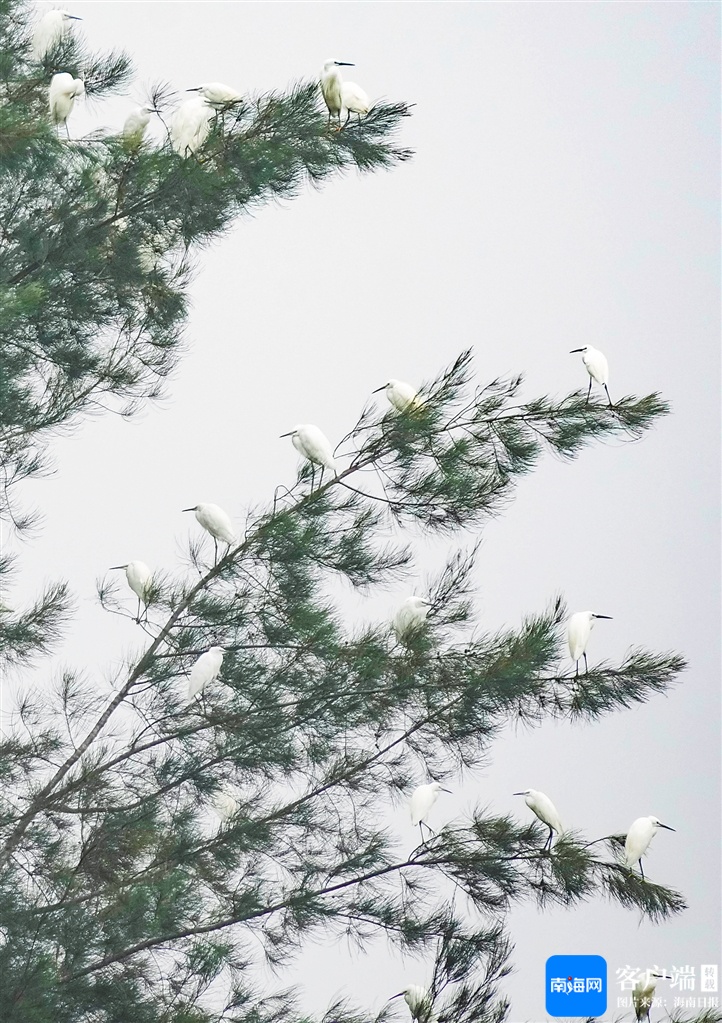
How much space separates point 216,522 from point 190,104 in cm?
71

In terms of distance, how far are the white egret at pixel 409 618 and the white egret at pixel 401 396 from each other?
33 cm

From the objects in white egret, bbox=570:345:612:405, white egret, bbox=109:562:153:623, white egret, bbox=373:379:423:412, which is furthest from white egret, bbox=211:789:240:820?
white egret, bbox=570:345:612:405

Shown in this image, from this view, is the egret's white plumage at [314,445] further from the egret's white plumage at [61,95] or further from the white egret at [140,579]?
the egret's white plumage at [61,95]

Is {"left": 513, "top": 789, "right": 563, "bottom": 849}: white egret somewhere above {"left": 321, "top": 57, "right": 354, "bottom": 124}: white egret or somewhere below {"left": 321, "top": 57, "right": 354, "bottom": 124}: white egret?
below

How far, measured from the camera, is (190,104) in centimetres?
224

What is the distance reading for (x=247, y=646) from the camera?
227 cm

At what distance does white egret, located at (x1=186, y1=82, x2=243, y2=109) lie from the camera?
7.57 feet

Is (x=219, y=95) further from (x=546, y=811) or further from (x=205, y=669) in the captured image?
(x=546, y=811)

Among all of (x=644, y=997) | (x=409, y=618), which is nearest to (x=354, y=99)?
(x=409, y=618)

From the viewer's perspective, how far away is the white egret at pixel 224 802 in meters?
2.30

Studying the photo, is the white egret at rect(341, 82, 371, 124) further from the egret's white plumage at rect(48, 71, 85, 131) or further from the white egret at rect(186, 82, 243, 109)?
the egret's white plumage at rect(48, 71, 85, 131)
